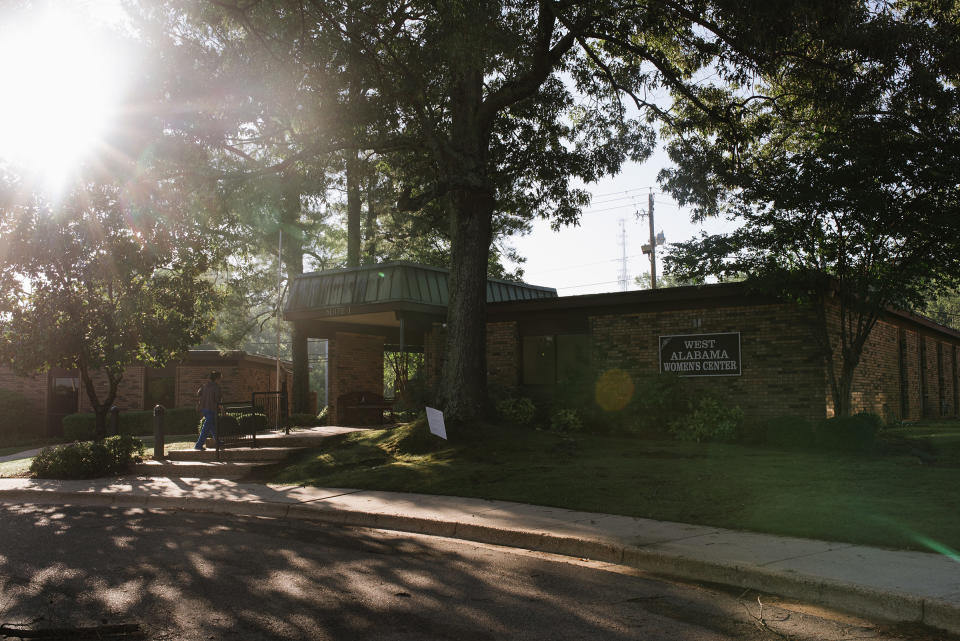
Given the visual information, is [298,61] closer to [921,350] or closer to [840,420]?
[840,420]

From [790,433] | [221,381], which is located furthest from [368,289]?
[221,381]

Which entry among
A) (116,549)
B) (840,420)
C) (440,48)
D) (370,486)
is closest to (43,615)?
(116,549)

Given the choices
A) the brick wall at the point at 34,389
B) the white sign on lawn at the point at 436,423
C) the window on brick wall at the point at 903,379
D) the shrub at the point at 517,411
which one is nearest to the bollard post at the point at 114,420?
the white sign on lawn at the point at 436,423

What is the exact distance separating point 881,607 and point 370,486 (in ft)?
27.0

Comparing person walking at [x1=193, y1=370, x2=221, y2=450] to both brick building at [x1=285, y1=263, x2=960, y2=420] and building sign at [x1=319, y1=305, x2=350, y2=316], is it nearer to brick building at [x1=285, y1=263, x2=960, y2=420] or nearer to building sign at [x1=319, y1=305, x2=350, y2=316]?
building sign at [x1=319, y1=305, x2=350, y2=316]

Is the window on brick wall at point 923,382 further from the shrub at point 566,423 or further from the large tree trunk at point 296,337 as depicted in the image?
the large tree trunk at point 296,337

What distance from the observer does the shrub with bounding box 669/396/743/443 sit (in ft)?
51.1

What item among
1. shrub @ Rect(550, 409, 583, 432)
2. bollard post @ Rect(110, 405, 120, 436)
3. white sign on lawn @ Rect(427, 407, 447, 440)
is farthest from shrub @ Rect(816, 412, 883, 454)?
bollard post @ Rect(110, 405, 120, 436)

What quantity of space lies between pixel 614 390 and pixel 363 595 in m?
13.2

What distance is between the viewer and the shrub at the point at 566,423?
1736 centimetres

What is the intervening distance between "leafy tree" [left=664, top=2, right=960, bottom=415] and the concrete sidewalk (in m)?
9.13

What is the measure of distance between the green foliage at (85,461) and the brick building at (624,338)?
652cm

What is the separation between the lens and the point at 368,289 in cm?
1936

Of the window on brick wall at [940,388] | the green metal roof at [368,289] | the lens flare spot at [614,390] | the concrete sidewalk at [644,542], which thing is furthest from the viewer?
the window on brick wall at [940,388]
